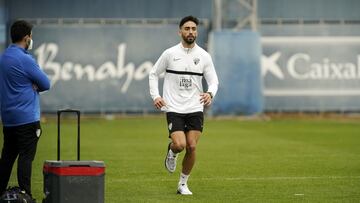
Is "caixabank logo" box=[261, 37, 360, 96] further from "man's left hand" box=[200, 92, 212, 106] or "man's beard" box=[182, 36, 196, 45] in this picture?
"man's left hand" box=[200, 92, 212, 106]

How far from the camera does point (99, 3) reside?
131ft

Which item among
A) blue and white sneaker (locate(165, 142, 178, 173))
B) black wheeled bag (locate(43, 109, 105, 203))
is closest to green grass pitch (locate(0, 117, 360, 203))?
blue and white sneaker (locate(165, 142, 178, 173))

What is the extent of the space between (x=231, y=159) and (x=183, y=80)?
6.18 m

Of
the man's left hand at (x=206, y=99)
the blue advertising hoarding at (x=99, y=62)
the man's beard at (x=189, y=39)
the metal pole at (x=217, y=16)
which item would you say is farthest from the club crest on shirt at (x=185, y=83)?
the blue advertising hoarding at (x=99, y=62)

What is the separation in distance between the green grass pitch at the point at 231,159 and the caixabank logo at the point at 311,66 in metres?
3.41

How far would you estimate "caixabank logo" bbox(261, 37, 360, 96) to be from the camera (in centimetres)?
3662

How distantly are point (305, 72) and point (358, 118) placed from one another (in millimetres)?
2365

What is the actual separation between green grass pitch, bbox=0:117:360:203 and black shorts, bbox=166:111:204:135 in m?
0.89

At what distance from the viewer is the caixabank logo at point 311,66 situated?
36.6m

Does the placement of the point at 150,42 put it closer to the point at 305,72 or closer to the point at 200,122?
the point at 305,72

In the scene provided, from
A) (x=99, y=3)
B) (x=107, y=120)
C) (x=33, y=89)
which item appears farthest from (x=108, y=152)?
(x=99, y=3)

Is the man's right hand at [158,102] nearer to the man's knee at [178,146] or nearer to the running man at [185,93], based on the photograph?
the running man at [185,93]

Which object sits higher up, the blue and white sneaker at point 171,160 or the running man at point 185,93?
the running man at point 185,93

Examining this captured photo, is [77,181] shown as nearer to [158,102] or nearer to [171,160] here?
[158,102]
